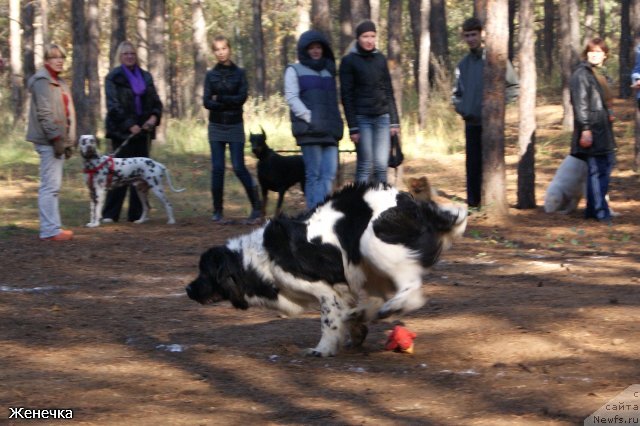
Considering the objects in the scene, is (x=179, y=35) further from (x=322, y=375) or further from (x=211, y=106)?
(x=322, y=375)

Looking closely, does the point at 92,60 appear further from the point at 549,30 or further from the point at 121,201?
the point at 121,201

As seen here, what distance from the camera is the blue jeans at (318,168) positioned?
1095 centimetres

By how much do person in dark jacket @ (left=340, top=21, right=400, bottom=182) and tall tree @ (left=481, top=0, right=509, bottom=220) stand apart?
2.16m

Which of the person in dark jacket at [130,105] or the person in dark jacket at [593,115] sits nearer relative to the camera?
the person in dark jacket at [593,115]

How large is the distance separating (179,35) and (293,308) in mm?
44212

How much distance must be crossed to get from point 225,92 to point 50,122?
2.62m

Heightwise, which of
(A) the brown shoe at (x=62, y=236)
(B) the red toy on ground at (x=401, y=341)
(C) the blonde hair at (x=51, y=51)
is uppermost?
(C) the blonde hair at (x=51, y=51)

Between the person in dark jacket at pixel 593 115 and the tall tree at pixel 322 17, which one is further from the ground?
the tall tree at pixel 322 17

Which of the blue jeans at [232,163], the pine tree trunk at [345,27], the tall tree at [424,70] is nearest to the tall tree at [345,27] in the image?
the pine tree trunk at [345,27]

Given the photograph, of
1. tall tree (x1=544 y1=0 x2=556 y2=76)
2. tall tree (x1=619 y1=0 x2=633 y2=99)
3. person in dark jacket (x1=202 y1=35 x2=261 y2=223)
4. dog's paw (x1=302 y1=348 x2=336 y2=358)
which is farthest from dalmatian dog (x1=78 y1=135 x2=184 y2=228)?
tall tree (x1=544 y1=0 x2=556 y2=76)

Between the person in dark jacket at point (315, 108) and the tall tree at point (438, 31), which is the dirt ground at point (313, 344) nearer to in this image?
the person in dark jacket at point (315, 108)

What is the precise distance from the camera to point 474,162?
13.6m

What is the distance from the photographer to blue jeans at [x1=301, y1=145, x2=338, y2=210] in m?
10.9

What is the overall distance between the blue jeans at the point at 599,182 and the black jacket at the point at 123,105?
5779 mm
